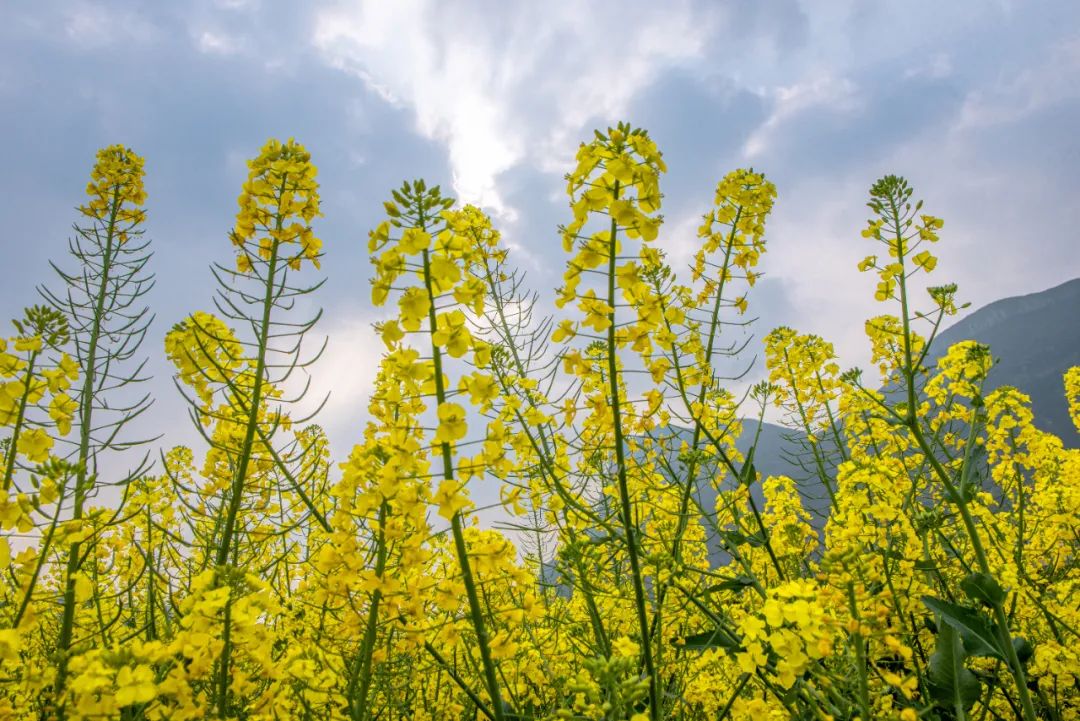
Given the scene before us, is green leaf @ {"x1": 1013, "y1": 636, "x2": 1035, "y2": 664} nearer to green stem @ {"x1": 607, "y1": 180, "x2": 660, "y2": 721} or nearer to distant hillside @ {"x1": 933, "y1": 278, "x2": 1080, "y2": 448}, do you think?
green stem @ {"x1": 607, "y1": 180, "x2": 660, "y2": 721}

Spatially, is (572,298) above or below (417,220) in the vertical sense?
below

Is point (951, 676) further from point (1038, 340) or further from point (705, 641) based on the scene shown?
point (1038, 340)

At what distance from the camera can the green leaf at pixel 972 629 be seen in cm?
281

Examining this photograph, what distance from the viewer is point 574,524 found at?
12.4ft

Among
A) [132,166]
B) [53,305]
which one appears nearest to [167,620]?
[53,305]

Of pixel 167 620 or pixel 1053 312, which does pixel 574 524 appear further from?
pixel 1053 312

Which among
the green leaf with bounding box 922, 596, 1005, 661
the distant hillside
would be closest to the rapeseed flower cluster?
the green leaf with bounding box 922, 596, 1005, 661

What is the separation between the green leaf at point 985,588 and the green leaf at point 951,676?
225mm

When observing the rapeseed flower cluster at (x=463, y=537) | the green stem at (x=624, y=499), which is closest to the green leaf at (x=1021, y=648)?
the rapeseed flower cluster at (x=463, y=537)

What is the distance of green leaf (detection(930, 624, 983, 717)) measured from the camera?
284cm

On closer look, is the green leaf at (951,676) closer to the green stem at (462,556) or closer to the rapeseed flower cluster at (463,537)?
the rapeseed flower cluster at (463,537)

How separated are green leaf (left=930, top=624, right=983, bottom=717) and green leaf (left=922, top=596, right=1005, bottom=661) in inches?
2.2

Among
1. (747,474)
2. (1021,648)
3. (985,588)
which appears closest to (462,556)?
(747,474)

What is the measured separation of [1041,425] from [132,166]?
102 meters
